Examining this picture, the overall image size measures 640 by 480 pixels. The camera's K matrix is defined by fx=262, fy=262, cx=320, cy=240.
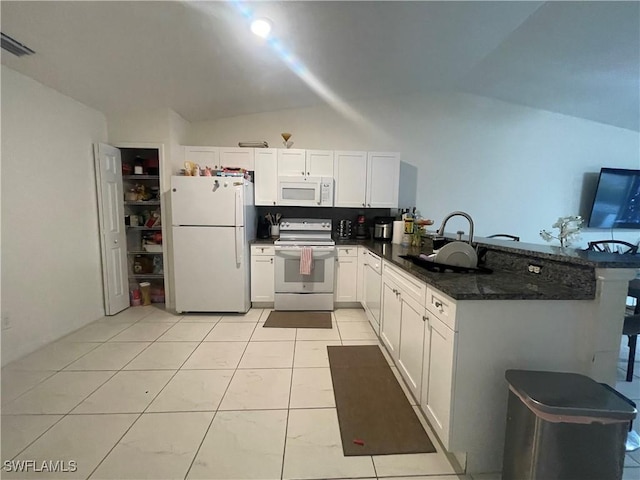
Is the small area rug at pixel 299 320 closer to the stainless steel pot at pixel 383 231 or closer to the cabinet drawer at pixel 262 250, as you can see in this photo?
the cabinet drawer at pixel 262 250

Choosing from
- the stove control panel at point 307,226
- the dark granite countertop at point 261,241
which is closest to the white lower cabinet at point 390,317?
the stove control panel at point 307,226

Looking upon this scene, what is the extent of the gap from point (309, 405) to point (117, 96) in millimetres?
3559

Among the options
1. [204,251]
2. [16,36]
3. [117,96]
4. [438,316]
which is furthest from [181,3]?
[438,316]

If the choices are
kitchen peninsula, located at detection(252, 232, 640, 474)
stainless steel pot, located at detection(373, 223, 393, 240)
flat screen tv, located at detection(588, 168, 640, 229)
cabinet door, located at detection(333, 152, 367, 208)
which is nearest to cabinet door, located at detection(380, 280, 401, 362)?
kitchen peninsula, located at detection(252, 232, 640, 474)

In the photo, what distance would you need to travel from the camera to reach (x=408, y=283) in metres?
1.86

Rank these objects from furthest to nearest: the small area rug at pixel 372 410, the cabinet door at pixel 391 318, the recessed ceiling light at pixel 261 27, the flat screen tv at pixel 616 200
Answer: the flat screen tv at pixel 616 200 → the cabinet door at pixel 391 318 → the recessed ceiling light at pixel 261 27 → the small area rug at pixel 372 410

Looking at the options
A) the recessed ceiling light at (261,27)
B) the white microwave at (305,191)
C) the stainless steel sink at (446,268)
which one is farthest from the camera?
the white microwave at (305,191)

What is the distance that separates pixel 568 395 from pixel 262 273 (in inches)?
115

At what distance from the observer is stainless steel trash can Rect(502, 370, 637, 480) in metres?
1.00

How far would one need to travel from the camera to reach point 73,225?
2756mm

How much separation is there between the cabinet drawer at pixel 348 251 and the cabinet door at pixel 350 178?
24.7 inches

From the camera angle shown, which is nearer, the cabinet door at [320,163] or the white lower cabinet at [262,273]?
the white lower cabinet at [262,273]

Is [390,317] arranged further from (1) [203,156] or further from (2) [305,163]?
(1) [203,156]

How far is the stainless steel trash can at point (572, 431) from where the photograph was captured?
100cm
